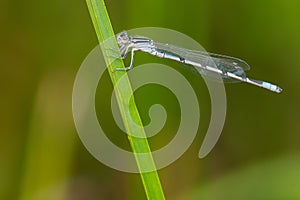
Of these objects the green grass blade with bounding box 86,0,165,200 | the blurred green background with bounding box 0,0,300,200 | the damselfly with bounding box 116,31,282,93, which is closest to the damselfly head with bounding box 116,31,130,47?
the damselfly with bounding box 116,31,282,93

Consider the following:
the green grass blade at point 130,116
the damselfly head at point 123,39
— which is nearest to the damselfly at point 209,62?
the damselfly head at point 123,39

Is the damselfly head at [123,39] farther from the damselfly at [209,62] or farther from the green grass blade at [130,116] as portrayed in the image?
the green grass blade at [130,116]

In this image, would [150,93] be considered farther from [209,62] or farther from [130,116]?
[130,116]

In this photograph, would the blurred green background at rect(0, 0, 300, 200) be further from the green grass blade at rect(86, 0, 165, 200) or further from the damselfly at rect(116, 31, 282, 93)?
the green grass blade at rect(86, 0, 165, 200)

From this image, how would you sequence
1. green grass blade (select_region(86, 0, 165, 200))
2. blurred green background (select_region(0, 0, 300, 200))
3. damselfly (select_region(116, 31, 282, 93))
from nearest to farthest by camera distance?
green grass blade (select_region(86, 0, 165, 200)) < damselfly (select_region(116, 31, 282, 93)) < blurred green background (select_region(0, 0, 300, 200))

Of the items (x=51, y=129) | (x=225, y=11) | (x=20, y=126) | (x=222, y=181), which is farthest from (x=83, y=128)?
(x=225, y=11)

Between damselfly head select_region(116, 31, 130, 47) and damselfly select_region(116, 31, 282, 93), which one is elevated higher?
damselfly head select_region(116, 31, 130, 47)

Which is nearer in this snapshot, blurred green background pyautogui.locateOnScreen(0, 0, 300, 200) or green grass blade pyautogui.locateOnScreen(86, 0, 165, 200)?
green grass blade pyautogui.locateOnScreen(86, 0, 165, 200)

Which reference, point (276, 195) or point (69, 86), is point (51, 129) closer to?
A: point (69, 86)

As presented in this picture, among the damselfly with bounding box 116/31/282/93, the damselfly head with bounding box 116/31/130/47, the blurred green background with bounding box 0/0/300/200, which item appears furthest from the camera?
the blurred green background with bounding box 0/0/300/200
